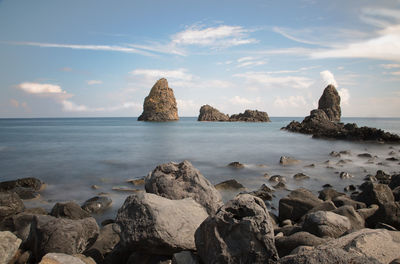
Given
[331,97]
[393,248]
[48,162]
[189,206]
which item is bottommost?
[48,162]

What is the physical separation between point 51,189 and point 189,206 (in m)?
9.94

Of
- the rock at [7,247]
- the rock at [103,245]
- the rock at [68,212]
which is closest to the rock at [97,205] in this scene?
the rock at [68,212]

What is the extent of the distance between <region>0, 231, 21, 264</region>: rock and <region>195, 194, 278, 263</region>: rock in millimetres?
3582

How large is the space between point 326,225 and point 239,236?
2669mm

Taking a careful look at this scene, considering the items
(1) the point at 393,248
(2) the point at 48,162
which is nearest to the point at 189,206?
(1) the point at 393,248

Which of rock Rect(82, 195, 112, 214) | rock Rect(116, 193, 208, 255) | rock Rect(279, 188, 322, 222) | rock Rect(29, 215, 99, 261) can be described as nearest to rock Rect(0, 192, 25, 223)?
rock Rect(82, 195, 112, 214)

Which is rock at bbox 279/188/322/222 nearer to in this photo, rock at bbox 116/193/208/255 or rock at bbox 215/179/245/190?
rock at bbox 215/179/245/190

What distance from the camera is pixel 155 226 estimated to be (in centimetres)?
459

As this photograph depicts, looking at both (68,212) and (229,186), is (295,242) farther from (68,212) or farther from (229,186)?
(229,186)

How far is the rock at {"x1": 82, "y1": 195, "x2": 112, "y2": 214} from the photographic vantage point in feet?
30.4

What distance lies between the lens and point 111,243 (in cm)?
630

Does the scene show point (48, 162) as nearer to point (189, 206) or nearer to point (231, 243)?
point (189, 206)

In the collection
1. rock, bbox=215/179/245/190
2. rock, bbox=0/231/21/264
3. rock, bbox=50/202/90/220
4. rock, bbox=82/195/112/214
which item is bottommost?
rock, bbox=82/195/112/214

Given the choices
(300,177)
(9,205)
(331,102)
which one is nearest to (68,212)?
(9,205)
